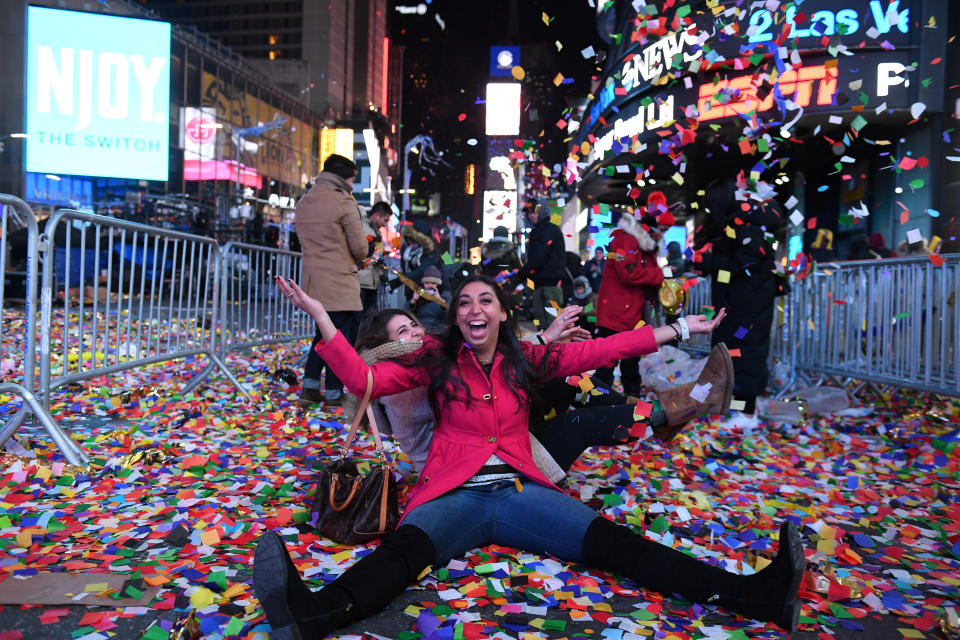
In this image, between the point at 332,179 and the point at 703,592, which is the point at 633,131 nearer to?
the point at 332,179

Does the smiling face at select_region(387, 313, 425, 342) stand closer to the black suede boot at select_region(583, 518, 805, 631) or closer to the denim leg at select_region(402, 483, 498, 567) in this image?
the denim leg at select_region(402, 483, 498, 567)

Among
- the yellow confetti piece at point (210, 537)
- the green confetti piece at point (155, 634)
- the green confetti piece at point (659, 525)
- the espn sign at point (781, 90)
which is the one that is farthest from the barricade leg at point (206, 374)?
the espn sign at point (781, 90)

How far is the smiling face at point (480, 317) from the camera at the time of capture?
3.10 m

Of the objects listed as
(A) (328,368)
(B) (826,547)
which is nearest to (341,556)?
(B) (826,547)

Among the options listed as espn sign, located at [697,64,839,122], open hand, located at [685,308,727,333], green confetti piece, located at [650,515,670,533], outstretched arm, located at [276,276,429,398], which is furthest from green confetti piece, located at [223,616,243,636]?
espn sign, located at [697,64,839,122]

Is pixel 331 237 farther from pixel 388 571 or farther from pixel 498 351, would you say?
pixel 388 571

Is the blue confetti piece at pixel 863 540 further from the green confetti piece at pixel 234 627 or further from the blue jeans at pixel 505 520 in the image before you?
the green confetti piece at pixel 234 627

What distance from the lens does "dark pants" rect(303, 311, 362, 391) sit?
20.8 feet

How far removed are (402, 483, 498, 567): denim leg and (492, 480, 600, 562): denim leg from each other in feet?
0.17

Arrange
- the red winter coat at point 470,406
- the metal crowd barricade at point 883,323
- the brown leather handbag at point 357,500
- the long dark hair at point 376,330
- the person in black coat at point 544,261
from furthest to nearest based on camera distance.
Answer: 1. the person in black coat at point 544,261
2. the metal crowd barricade at point 883,323
3. the long dark hair at point 376,330
4. the brown leather handbag at point 357,500
5. the red winter coat at point 470,406

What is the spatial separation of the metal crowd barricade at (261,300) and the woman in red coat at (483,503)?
4.43m

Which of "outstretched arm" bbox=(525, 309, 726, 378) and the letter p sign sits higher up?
the letter p sign

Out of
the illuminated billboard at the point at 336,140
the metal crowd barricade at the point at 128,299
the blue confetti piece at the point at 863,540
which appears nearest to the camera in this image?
the blue confetti piece at the point at 863,540

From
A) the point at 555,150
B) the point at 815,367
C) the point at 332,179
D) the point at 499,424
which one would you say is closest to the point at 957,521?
the point at 499,424
